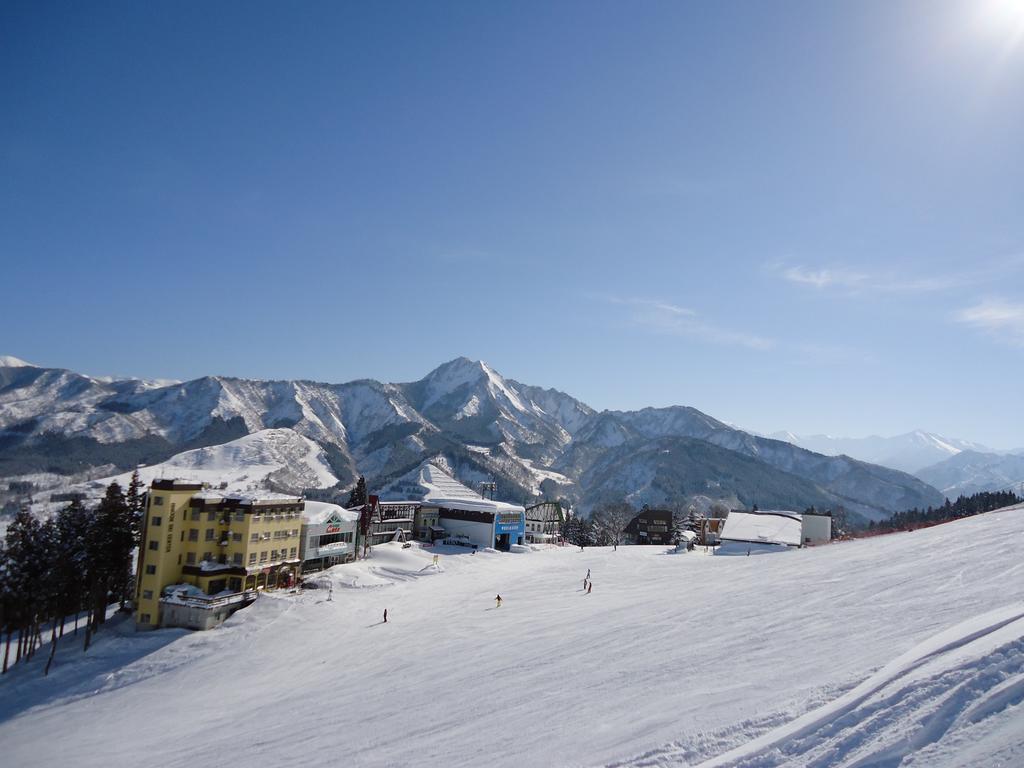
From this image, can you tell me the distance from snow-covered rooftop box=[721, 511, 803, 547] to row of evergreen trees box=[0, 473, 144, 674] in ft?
225

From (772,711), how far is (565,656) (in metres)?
11.6

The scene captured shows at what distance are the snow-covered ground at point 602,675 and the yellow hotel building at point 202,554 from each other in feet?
8.08

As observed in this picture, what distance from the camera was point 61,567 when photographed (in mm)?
46281

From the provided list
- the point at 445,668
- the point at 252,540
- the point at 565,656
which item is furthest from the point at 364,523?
the point at 565,656

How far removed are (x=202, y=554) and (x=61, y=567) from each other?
1064 cm

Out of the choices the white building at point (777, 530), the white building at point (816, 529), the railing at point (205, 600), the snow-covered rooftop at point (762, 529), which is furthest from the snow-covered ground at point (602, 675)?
the white building at point (816, 529)

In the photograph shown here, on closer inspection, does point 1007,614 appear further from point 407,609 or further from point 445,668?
point 407,609

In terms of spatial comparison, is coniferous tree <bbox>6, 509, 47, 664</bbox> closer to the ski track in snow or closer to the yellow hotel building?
the yellow hotel building

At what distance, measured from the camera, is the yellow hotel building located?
45.2m

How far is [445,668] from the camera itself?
79.6 feet

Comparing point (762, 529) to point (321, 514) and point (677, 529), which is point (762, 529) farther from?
point (321, 514)

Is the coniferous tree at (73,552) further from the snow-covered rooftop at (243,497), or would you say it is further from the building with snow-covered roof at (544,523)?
the building with snow-covered roof at (544,523)

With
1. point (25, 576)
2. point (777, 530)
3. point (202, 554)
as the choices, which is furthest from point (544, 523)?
point (25, 576)

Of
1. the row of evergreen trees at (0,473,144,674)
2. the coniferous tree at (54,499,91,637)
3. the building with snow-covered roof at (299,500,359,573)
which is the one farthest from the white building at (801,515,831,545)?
the coniferous tree at (54,499,91,637)
